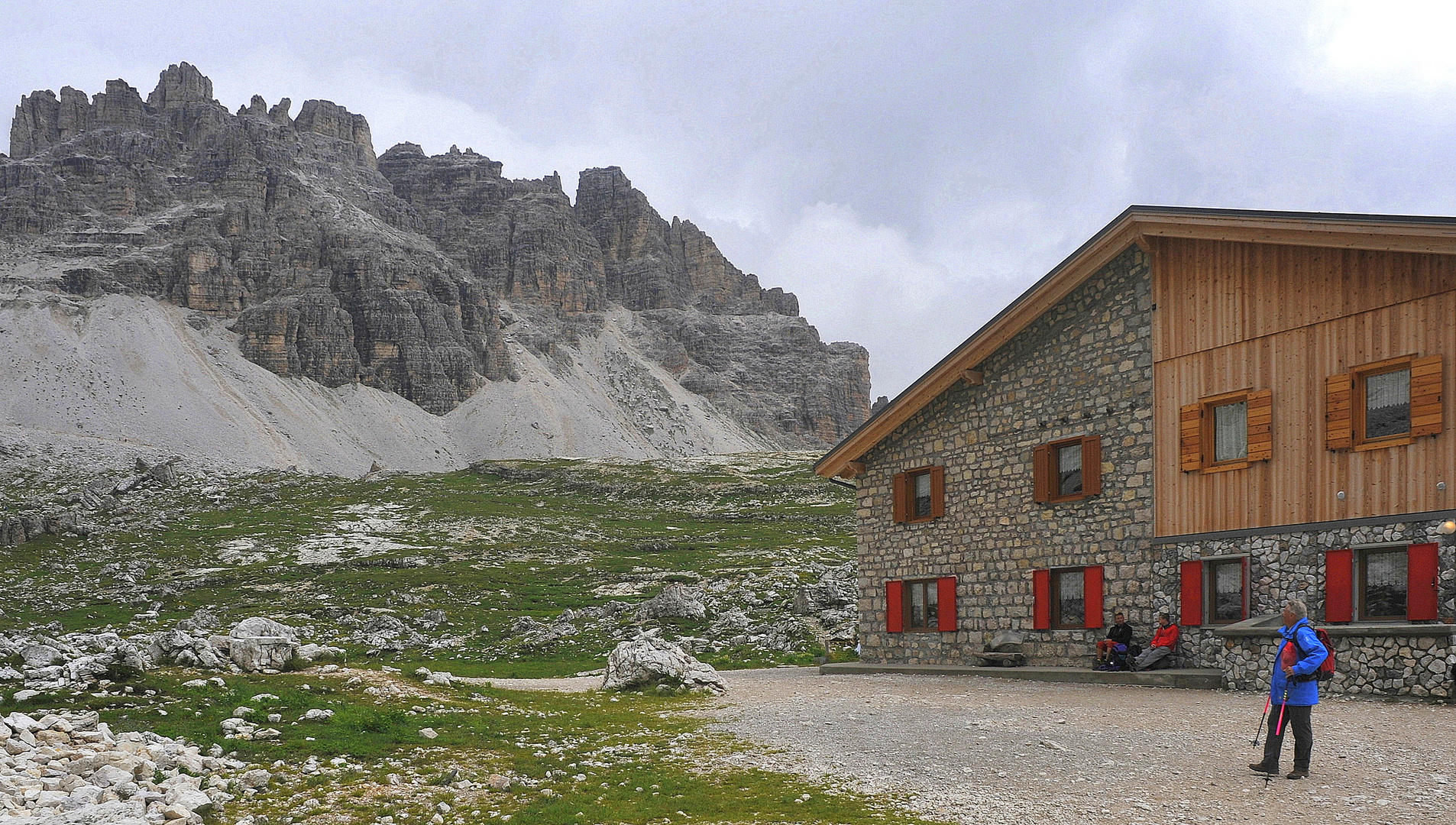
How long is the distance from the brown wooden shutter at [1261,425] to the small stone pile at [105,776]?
→ 1873 centimetres

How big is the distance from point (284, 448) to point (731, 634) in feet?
365

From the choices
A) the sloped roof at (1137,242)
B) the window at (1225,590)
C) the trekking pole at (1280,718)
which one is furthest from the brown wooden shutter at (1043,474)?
the trekking pole at (1280,718)

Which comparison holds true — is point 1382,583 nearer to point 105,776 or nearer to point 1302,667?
point 1302,667

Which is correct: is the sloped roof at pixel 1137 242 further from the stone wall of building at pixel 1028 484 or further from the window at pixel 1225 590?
the window at pixel 1225 590

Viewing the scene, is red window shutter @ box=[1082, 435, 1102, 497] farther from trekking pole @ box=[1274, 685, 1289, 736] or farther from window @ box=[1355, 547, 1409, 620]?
trekking pole @ box=[1274, 685, 1289, 736]

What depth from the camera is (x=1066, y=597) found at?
25219 millimetres

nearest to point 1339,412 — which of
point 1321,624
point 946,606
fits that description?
point 1321,624

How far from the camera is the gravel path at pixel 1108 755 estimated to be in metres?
9.84

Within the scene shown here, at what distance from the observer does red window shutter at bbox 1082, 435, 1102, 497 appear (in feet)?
80.5

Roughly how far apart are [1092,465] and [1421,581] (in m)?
7.63

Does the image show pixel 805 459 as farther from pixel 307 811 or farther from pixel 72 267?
pixel 307 811

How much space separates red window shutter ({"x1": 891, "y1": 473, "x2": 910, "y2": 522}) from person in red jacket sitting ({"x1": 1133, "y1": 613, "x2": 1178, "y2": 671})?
8.76 meters

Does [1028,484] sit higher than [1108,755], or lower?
higher

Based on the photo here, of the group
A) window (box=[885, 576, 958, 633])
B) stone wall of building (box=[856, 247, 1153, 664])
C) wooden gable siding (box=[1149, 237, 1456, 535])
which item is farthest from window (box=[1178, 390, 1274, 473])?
window (box=[885, 576, 958, 633])
